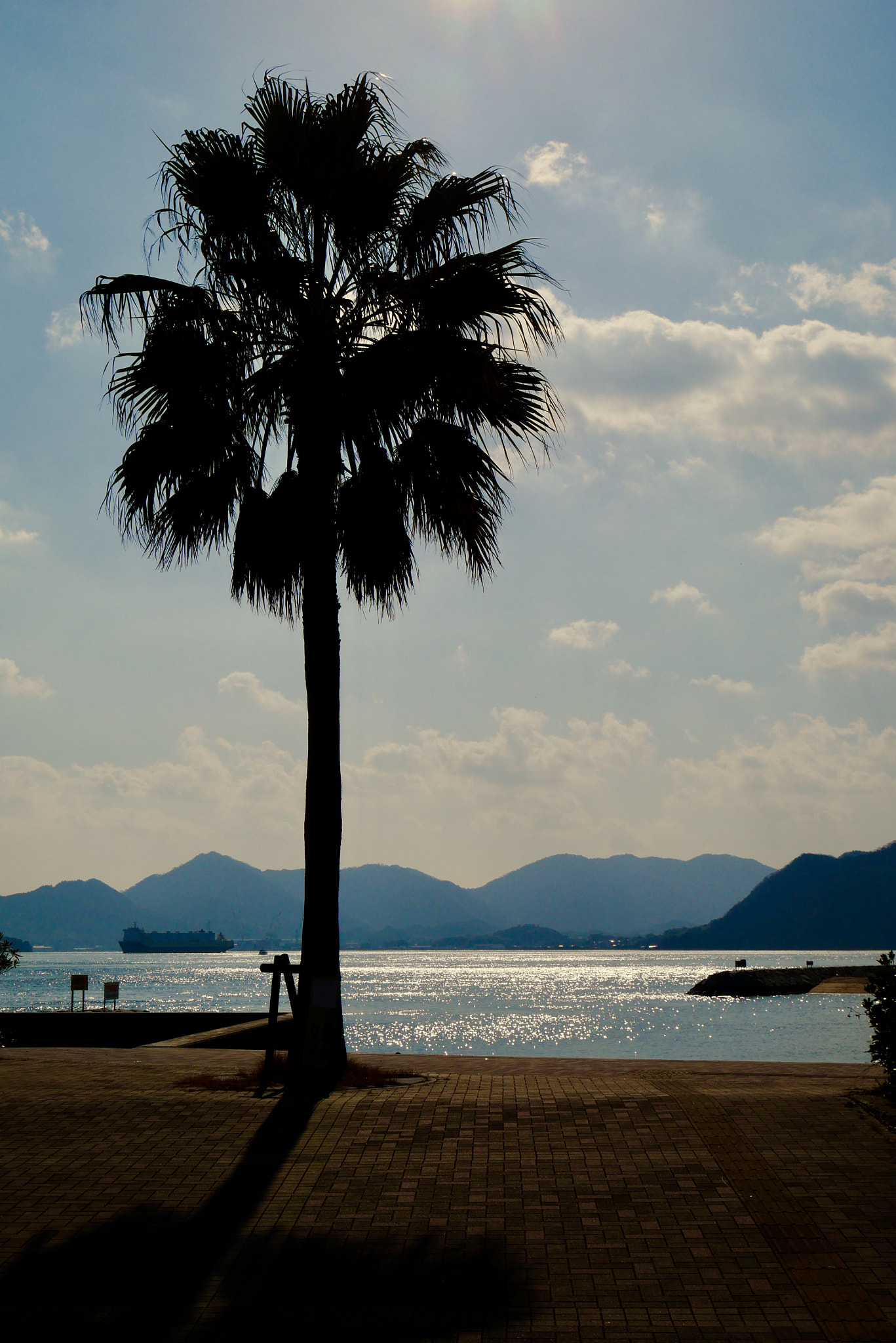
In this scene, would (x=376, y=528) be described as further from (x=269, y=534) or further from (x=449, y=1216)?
(x=449, y=1216)

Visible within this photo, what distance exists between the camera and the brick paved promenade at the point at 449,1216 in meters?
5.30

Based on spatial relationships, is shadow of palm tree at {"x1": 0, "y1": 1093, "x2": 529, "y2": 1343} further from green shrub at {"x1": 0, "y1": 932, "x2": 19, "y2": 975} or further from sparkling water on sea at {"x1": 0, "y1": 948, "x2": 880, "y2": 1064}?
sparkling water on sea at {"x1": 0, "y1": 948, "x2": 880, "y2": 1064}

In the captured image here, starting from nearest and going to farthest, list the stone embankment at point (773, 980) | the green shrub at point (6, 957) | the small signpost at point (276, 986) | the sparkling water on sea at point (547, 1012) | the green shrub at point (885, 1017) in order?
the green shrub at point (885, 1017), the small signpost at point (276, 986), the green shrub at point (6, 957), the sparkling water on sea at point (547, 1012), the stone embankment at point (773, 980)

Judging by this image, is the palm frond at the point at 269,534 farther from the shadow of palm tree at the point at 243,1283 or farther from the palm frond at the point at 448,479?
the shadow of palm tree at the point at 243,1283

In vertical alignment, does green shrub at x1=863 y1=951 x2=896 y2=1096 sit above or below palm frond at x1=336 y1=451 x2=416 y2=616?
below

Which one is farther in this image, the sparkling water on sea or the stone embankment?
the stone embankment

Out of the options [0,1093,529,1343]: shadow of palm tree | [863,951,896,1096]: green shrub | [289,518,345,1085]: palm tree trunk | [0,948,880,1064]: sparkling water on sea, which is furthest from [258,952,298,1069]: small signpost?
[0,948,880,1064]: sparkling water on sea

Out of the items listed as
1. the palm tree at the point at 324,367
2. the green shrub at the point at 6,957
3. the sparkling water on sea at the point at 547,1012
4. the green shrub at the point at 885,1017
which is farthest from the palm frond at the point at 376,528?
the sparkling water on sea at the point at 547,1012

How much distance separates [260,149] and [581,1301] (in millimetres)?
11240

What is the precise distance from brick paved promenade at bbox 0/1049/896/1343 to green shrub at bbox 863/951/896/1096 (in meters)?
0.51

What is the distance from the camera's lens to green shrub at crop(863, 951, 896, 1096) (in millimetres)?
8641

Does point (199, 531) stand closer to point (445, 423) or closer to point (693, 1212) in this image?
point (445, 423)

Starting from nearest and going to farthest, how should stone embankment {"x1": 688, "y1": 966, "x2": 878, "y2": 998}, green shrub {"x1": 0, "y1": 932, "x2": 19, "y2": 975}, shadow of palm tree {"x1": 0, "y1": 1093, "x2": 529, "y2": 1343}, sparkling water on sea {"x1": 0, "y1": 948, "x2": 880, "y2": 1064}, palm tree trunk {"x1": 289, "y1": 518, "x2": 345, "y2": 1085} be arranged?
shadow of palm tree {"x1": 0, "y1": 1093, "x2": 529, "y2": 1343} < palm tree trunk {"x1": 289, "y1": 518, "x2": 345, "y2": 1085} < green shrub {"x1": 0, "y1": 932, "x2": 19, "y2": 975} < sparkling water on sea {"x1": 0, "y1": 948, "x2": 880, "y2": 1064} < stone embankment {"x1": 688, "y1": 966, "x2": 878, "y2": 998}

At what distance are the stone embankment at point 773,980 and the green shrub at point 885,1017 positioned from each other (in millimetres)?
94026
